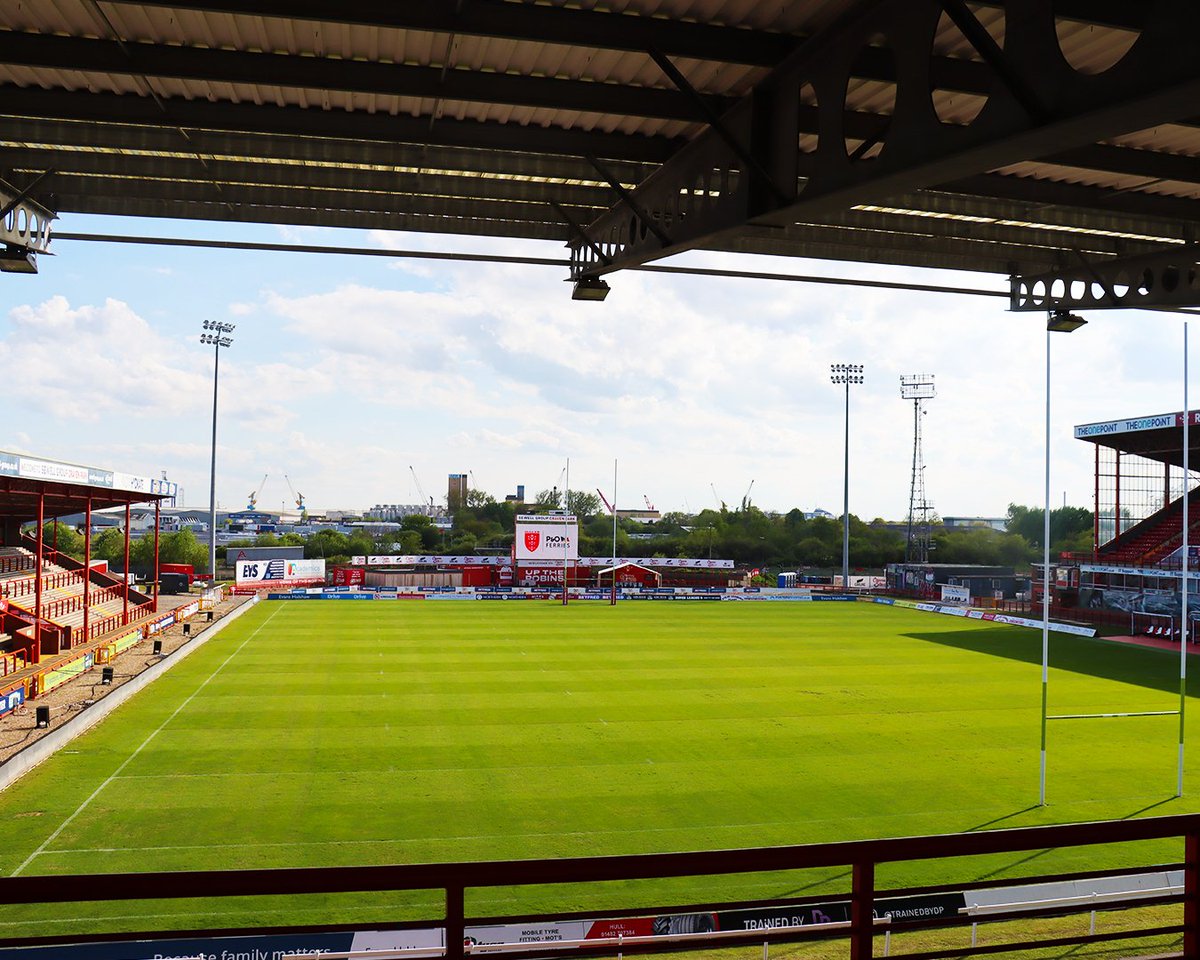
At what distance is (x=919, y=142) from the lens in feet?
19.0

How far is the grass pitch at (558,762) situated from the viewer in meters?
15.8

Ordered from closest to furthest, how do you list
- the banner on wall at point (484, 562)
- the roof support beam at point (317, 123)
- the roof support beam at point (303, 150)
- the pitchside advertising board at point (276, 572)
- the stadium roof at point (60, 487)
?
1. the roof support beam at point (317, 123)
2. the roof support beam at point (303, 150)
3. the stadium roof at point (60, 487)
4. the pitchside advertising board at point (276, 572)
5. the banner on wall at point (484, 562)

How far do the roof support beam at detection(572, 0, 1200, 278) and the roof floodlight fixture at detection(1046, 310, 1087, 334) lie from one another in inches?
227

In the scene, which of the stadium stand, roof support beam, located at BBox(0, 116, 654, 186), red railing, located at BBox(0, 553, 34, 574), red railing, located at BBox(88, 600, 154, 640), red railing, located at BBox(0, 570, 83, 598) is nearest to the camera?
roof support beam, located at BBox(0, 116, 654, 186)

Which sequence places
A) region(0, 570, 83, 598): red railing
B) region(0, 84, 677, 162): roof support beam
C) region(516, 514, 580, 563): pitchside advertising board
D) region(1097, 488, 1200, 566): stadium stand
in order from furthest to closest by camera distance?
region(516, 514, 580, 563): pitchside advertising board, region(1097, 488, 1200, 566): stadium stand, region(0, 570, 83, 598): red railing, region(0, 84, 677, 162): roof support beam

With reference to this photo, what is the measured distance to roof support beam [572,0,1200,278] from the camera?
4434mm

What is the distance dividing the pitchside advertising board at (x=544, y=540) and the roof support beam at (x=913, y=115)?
57993 millimetres

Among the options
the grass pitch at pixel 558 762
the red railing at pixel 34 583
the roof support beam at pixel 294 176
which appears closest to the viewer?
the roof support beam at pixel 294 176

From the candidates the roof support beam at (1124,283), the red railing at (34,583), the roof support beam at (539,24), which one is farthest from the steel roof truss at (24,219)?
the red railing at (34,583)

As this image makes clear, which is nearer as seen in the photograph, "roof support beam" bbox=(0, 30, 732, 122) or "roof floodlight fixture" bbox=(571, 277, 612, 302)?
"roof support beam" bbox=(0, 30, 732, 122)

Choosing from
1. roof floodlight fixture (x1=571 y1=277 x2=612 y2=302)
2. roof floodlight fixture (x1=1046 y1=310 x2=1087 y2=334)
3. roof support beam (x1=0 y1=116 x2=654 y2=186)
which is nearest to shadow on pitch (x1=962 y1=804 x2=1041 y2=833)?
roof floodlight fixture (x1=1046 y1=310 x2=1087 y2=334)

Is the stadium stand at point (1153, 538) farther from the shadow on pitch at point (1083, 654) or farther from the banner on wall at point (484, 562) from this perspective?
the banner on wall at point (484, 562)

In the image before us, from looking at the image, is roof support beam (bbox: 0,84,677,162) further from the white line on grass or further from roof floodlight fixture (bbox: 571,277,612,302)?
the white line on grass

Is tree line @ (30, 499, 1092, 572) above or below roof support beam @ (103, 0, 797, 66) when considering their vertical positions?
below
